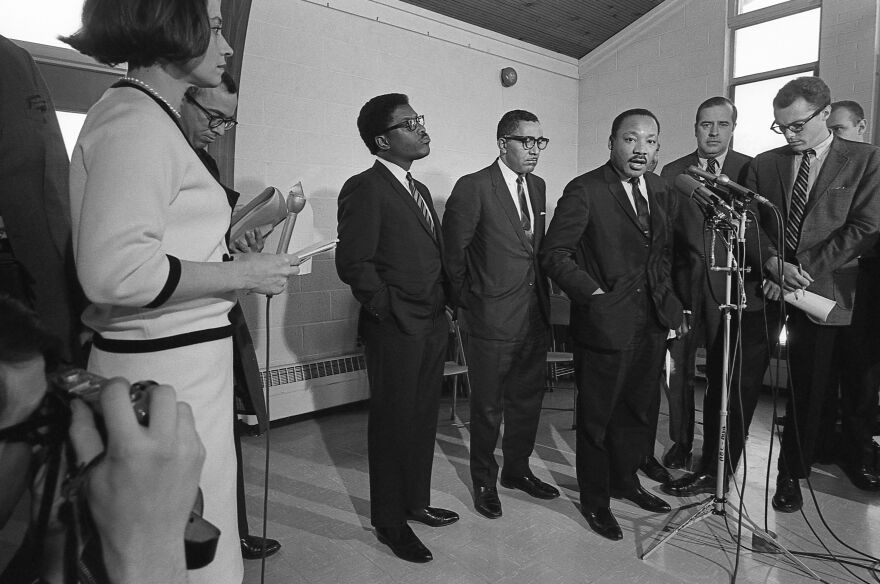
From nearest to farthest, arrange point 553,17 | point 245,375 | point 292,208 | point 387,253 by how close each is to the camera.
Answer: point 292,208 → point 245,375 → point 387,253 → point 553,17

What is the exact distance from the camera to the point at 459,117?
508cm

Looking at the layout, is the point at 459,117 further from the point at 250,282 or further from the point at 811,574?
the point at 250,282

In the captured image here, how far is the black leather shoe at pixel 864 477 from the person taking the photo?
2987 mm

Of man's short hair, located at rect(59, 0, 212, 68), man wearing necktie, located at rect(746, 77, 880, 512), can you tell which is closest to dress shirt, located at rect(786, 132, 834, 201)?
man wearing necktie, located at rect(746, 77, 880, 512)

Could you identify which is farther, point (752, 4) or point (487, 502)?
point (752, 4)

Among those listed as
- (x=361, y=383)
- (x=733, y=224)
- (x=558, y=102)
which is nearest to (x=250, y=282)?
(x=733, y=224)

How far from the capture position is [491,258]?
2904mm

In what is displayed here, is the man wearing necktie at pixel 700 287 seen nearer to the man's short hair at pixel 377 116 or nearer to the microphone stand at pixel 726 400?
the microphone stand at pixel 726 400

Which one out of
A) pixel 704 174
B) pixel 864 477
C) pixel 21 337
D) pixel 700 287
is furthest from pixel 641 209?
pixel 21 337

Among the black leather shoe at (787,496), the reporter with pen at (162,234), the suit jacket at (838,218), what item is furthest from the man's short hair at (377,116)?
the black leather shoe at (787,496)

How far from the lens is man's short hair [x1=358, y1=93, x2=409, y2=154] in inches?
102

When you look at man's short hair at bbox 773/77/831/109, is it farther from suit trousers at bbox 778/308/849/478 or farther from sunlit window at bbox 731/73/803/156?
sunlit window at bbox 731/73/803/156

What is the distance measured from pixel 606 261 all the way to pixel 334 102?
2519 millimetres

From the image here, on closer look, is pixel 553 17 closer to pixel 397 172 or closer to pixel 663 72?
pixel 663 72
